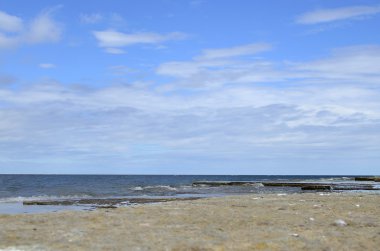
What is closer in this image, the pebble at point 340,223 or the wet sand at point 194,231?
the wet sand at point 194,231

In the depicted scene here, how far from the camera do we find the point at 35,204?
1389 inches

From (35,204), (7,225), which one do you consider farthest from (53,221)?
(35,204)

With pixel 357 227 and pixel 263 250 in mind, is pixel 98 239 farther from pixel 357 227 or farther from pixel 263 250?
pixel 357 227

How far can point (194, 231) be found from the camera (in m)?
14.8

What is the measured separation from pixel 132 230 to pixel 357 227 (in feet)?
23.7

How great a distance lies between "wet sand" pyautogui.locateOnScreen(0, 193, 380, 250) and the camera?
Result: 12.6 meters

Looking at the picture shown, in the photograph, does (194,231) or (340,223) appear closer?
(194,231)

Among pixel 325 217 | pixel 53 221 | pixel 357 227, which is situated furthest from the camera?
pixel 325 217

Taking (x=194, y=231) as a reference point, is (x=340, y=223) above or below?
above

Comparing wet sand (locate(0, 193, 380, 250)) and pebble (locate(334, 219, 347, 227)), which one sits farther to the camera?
pebble (locate(334, 219, 347, 227))

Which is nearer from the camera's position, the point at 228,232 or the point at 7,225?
the point at 228,232

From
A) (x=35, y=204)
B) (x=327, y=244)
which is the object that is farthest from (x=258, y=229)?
(x=35, y=204)

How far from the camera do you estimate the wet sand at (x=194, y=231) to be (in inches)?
497

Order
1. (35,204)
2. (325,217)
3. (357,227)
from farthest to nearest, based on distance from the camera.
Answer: (35,204), (325,217), (357,227)
